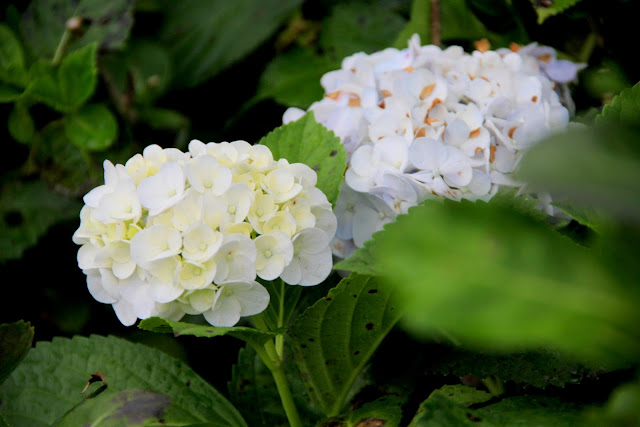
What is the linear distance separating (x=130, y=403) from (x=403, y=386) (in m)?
0.39

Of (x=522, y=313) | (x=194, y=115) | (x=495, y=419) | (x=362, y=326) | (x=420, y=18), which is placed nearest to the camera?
(x=522, y=313)

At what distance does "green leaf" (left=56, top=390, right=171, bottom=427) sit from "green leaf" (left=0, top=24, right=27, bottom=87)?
0.80m

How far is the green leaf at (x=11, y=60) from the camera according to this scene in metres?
1.24

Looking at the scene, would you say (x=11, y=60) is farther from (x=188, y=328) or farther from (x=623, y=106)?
(x=623, y=106)

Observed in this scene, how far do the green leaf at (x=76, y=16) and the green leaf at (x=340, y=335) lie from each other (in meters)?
0.77

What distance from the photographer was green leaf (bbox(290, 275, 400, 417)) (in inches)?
30.8

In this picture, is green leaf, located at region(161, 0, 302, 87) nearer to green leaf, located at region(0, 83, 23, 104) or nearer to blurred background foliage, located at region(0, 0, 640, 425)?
blurred background foliage, located at region(0, 0, 640, 425)

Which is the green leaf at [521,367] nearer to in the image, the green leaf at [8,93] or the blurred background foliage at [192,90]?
the blurred background foliage at [192,90]

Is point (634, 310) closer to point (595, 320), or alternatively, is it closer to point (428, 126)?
point (595, 320)

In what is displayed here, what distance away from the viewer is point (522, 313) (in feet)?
0.93

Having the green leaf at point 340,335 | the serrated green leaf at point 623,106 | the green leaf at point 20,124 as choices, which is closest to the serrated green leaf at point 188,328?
the green leaf at point 340,335

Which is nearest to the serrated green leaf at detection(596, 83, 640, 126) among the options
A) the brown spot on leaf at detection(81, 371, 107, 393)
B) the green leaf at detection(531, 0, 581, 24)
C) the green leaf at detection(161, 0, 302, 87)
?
the green leaf at detection(531, 0, 581, 24)

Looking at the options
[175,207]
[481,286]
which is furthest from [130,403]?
[481,286]

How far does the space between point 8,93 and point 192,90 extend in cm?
43
